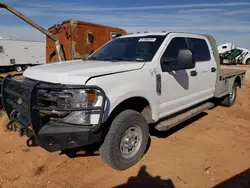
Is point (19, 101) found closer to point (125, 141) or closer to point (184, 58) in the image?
point (125, 141)

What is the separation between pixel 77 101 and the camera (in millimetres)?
2812

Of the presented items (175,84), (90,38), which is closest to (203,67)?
(175,84)

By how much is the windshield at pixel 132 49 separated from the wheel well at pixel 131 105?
692 mm

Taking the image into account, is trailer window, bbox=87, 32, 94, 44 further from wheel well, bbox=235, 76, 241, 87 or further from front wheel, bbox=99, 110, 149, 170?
front wheel, bbox=99, 110, 149, 170

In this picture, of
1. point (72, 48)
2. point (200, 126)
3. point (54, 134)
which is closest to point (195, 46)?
point (200, 126)

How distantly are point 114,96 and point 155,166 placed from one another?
1.34 metres

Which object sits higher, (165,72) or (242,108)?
(165,72)

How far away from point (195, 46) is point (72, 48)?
820 centimetres

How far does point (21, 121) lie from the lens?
3.17m

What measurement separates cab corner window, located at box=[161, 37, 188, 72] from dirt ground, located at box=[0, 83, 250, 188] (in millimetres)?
1475

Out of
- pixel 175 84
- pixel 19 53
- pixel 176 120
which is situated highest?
pixel 19 53

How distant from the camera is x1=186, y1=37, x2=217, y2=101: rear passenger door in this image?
4.89 meters

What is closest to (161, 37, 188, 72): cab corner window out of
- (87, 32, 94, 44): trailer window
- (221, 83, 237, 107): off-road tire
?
(221, 83, 237, 107): off-road tire

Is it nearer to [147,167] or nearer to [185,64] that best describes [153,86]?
[185,64]
